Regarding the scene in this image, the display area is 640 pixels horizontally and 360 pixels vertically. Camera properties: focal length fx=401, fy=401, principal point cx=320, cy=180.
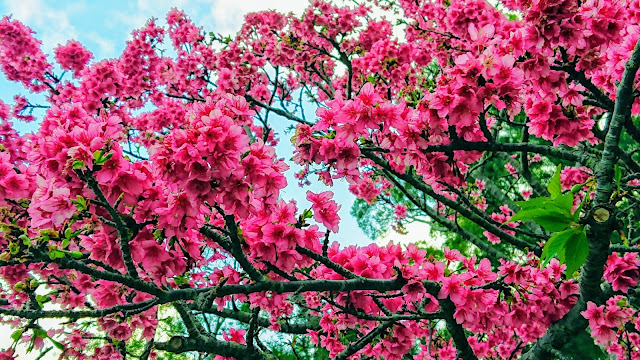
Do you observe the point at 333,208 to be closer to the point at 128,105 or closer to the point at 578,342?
the point at 128,105

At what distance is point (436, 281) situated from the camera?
2.96 m

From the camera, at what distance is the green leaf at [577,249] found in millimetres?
1426

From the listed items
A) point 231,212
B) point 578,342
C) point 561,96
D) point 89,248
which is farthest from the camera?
point 578,342

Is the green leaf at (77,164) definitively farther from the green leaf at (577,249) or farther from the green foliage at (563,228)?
the green leaf at (577,249)

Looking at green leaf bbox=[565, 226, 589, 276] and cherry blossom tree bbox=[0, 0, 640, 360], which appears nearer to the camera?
green leaf bbox=[565, 226, 589, 276]

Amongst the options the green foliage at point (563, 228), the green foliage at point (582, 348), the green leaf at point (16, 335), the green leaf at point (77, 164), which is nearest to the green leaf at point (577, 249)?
the green foliage at point (563, 228)

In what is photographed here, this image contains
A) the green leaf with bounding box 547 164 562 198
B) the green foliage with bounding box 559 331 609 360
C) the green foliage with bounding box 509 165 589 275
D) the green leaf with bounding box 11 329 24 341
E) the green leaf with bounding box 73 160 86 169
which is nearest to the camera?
the green foliage with bounding box 509 165 589 275

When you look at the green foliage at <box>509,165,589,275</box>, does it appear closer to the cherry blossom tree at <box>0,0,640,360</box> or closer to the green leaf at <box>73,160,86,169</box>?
the cherry blossom tree at <box>0,0,640,360</box>

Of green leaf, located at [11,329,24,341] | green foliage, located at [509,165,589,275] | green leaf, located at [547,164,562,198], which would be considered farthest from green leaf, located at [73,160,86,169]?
green leaf, located at [547,164,562,198]

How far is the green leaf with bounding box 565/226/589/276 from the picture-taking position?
143 centimetres

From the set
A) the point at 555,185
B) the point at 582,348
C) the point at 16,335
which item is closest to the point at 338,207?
the point at 555,185

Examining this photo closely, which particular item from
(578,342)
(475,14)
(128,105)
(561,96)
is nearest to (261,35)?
(128,105)

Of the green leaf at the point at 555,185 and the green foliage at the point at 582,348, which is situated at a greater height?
the green foliage at the point at 582,348

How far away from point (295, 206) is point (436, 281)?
124 cm
